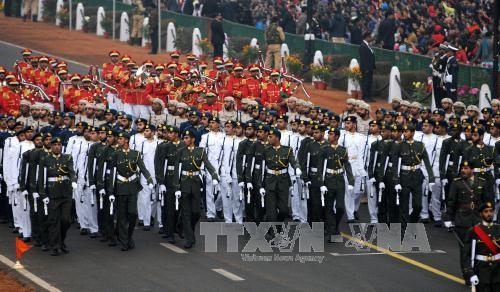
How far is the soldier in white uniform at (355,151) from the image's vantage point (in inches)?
1171

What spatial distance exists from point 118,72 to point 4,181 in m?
9.24

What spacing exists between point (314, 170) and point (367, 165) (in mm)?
2146

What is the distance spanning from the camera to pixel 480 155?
27.1m

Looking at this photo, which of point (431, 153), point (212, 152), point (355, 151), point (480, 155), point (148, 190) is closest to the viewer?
point (480, 155)

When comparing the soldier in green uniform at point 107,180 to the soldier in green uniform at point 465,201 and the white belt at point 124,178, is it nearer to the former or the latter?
the white belt at point 124,178

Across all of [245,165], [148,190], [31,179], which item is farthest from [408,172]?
[31,179]

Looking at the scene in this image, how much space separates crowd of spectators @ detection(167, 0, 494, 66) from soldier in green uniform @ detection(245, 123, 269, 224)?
14128mm

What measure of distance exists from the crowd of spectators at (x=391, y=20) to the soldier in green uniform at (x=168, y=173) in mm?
15213

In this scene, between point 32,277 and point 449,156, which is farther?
point 449,156

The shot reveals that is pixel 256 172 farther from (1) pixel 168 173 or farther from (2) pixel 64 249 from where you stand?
(2) pixel 64 249

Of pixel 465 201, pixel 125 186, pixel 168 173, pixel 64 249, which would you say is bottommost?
pixel 64 249

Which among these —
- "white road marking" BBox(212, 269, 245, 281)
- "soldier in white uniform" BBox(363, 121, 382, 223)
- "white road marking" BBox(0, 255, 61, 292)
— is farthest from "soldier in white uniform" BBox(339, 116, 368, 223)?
"white road marking" BBox(0, 255, 61, 292)

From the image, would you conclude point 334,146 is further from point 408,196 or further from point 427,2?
point 427,2

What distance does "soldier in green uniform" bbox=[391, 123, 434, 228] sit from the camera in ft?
91.8
